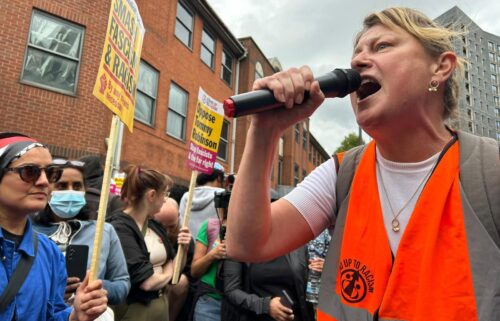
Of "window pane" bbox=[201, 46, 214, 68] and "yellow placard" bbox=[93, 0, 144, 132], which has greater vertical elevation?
"window pane" bbox=[201, 46, 214, 68]

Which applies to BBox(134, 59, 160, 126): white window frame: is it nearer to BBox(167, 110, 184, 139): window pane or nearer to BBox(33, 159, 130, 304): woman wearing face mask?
BBox(167, 110, 184, 139): window pane

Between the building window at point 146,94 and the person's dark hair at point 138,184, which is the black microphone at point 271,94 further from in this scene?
the building window at point 146,94

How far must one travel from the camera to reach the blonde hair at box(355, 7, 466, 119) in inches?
55.3

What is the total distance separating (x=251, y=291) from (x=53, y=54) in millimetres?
8010

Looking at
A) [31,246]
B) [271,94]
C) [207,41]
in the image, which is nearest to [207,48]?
[207,41]

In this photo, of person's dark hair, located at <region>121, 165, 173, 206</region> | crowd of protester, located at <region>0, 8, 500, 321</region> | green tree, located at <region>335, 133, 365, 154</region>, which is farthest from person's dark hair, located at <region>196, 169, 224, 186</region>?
green tree, located at <region>335, 133, 365, 154</region>

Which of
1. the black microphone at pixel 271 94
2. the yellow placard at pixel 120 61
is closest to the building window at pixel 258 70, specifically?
the yellow placard at pixel 120 61

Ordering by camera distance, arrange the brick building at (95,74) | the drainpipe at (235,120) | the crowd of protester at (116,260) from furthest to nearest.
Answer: the drainpipe at (235,120) < the brick building at (95,74) < the crowd of protester at (116,260)

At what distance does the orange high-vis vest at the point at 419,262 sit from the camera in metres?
1.03

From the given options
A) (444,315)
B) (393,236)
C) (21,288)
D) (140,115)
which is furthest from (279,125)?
(140,115)

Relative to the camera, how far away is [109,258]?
3.00 meters

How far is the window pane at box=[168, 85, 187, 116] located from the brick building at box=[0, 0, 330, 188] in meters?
0.03

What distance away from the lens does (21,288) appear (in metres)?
1.98

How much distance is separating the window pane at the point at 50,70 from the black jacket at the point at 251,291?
7309 millimetres
